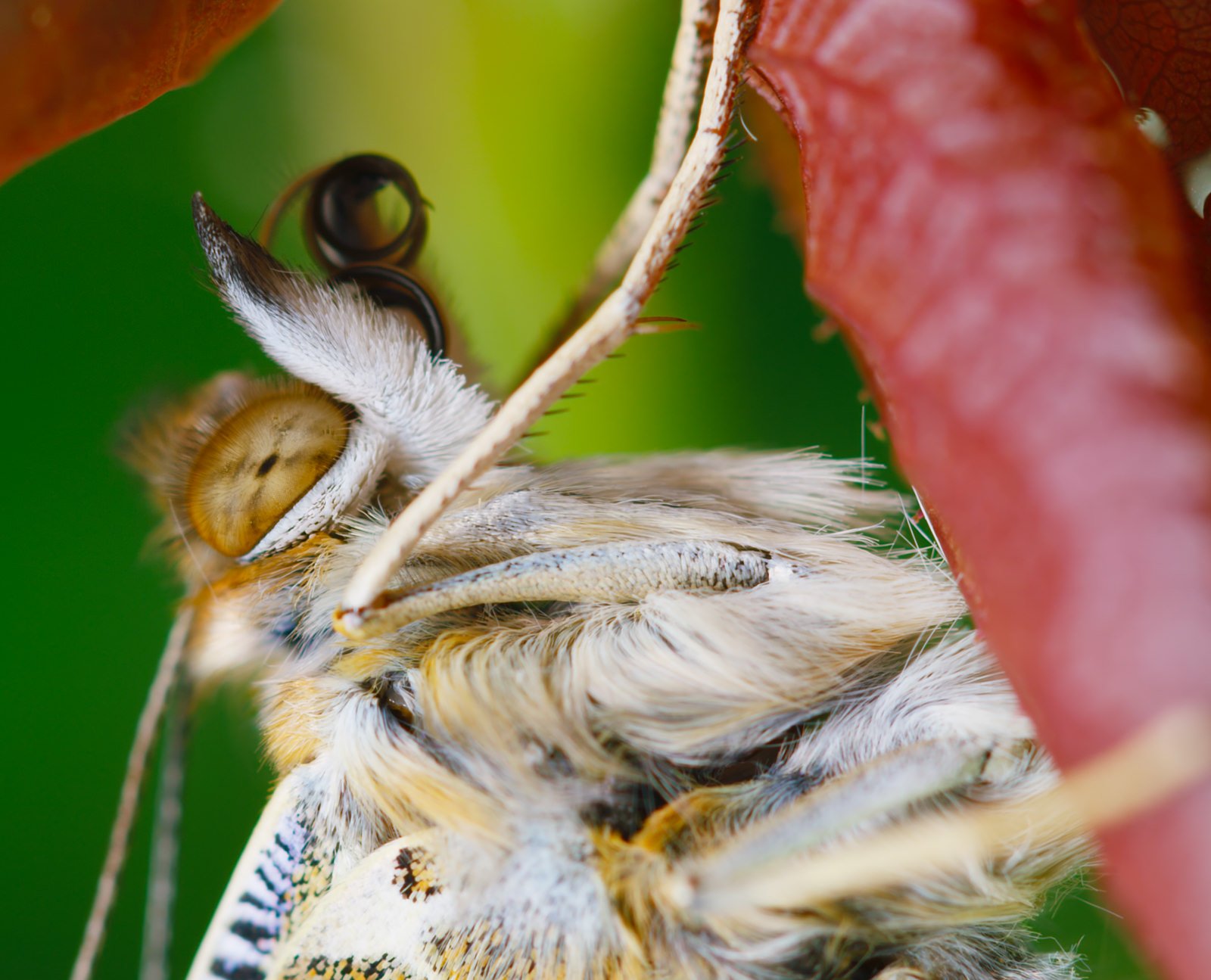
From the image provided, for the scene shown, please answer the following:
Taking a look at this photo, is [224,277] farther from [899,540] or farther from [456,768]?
[899,540]

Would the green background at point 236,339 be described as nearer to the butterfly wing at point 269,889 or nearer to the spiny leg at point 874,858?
the butterfly wing at point 269,889

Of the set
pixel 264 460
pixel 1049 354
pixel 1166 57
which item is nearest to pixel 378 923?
pixel 264 460

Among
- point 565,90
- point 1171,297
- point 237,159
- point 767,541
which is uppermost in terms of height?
point 237,159

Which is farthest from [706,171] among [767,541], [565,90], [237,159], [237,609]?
[237,159]

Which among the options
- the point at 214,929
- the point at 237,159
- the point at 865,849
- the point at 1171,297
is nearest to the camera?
the point at 1171,297

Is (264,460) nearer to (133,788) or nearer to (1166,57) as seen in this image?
(133,788)
